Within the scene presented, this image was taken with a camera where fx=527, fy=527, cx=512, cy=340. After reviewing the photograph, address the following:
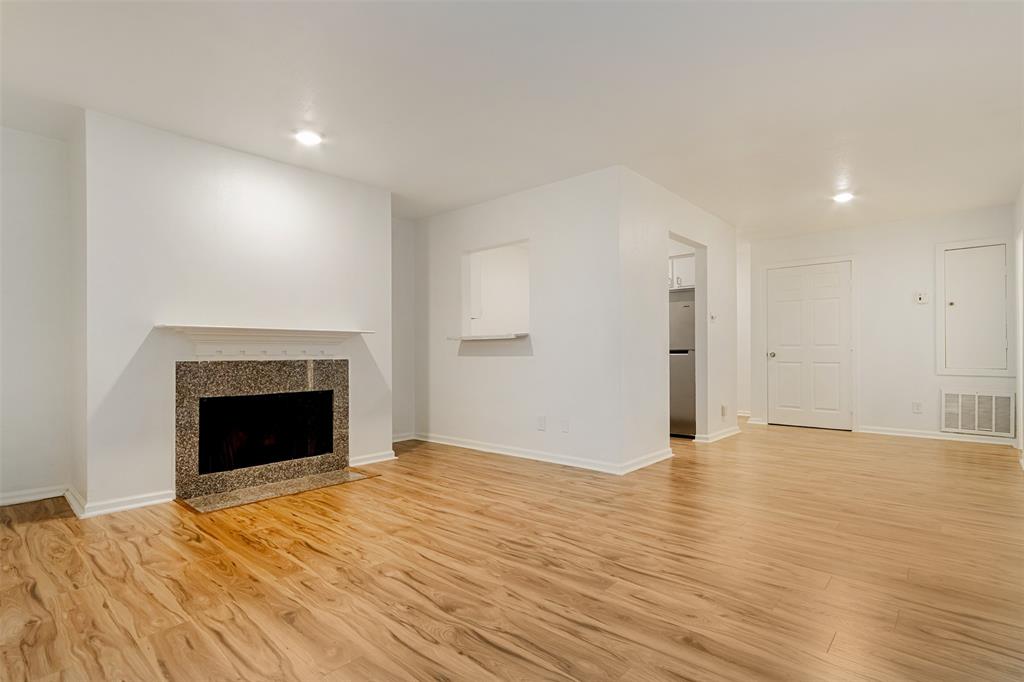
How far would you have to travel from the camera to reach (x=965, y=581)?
2232 mm

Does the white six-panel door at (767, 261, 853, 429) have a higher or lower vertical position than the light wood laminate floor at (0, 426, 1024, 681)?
higher

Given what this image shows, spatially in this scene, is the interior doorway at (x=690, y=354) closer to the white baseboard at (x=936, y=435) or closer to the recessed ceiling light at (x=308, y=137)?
the white baseboard at (x=936, y=435)

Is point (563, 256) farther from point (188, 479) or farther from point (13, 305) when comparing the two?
point (13, 305)

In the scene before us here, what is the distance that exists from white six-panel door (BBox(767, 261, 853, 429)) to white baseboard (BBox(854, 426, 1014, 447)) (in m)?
0.25

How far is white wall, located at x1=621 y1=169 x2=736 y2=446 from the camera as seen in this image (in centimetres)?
445

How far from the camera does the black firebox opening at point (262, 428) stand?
3781 mm

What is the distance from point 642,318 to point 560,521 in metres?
2.19

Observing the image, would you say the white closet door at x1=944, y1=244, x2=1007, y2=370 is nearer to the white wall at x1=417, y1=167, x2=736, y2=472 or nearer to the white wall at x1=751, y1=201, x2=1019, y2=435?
the white wall at x1=751, y1=201, x2=1019, y2=435

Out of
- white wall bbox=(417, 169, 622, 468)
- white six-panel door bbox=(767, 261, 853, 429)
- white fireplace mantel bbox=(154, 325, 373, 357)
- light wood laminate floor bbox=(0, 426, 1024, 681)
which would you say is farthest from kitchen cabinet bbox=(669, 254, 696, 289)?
white fireplace mantel bbox=(154, 325, 373, 357)

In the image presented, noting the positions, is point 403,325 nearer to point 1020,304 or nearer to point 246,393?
point 246,393

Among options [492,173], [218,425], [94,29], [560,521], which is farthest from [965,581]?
[94,29]

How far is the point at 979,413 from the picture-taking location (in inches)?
227

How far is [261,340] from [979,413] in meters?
7.27

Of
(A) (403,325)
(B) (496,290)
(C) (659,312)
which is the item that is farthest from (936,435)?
(A) (403,325)
